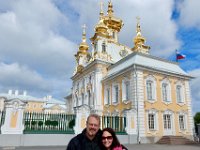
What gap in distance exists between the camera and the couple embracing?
2.79m

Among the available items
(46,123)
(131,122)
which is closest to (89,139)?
(46,123)

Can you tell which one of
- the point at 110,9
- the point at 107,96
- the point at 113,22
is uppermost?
the point at 110,9

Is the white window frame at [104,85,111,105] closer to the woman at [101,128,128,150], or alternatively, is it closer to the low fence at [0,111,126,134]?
the low fence at [0,111,126,134]

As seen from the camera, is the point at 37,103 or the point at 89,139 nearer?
the point at 89,139

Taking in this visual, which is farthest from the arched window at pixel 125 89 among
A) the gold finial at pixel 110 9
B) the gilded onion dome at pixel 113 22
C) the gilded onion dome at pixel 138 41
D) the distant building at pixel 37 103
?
the distant building at pixel 37 103

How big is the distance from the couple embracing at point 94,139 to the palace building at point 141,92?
44.9ft

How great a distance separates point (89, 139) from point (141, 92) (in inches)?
718

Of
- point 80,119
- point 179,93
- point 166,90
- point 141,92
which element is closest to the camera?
point 80,119

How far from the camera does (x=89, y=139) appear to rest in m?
2.86

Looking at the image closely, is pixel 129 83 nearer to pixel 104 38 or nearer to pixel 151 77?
pixel 151 77

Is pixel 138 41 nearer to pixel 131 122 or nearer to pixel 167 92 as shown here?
pixel 167 92

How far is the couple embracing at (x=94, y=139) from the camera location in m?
2.79

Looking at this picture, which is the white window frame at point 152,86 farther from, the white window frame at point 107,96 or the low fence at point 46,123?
the low fence at point 46,123

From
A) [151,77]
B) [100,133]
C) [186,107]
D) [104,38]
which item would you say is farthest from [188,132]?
[100,133]
